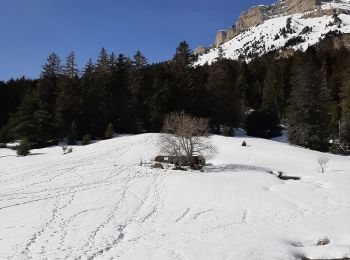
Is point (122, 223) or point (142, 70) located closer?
point (122, 223)

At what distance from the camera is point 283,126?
6856 centimetres

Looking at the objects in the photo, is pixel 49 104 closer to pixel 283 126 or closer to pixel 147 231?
pixel 283 126

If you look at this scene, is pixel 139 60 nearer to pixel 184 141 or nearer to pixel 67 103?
pixel 67 103

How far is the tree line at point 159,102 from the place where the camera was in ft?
170

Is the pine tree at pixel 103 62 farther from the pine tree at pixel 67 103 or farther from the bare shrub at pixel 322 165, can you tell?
the bare shrub at pixel 322 165

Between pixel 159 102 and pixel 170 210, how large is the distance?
37279 mm

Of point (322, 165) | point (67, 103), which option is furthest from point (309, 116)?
point (67, 103)

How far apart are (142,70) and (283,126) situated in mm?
24928

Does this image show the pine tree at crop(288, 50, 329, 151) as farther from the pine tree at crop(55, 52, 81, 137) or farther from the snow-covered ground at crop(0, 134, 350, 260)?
the pine tree at crop(55, 52, 81, 137)

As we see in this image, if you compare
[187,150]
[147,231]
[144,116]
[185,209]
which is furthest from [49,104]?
[147,231]

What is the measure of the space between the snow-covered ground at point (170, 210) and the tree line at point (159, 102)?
12.7 metres

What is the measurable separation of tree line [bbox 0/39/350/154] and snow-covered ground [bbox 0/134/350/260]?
41.6 feet

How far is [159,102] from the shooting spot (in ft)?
189

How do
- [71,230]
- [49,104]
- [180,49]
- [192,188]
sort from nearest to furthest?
1. [71,230]
2. [192,188]
3. [49,104]
4. [180,49]
